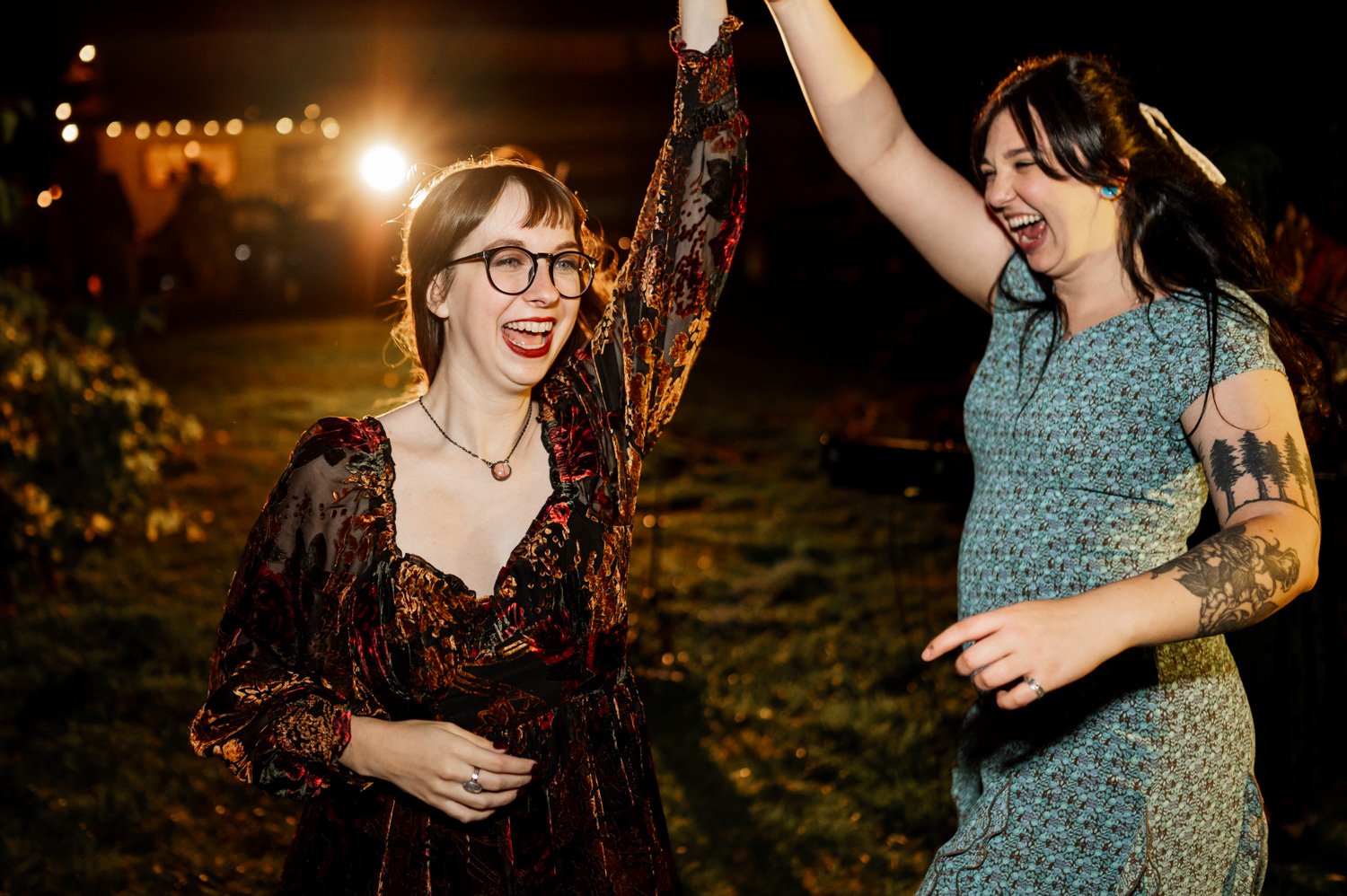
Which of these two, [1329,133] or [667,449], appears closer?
[1329,133]

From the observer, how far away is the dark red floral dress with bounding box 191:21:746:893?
1784 millimetres

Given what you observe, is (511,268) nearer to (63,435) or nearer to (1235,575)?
(1235,575)

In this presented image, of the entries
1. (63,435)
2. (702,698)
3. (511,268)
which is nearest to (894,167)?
(511,268)

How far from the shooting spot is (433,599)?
1.78 metres

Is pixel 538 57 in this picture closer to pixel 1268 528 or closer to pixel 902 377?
pixel 902 377

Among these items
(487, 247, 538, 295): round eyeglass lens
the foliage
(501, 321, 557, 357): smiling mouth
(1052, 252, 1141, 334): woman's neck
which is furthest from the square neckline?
the foliage

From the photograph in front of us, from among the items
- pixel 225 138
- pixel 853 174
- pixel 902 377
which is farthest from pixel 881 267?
pixel 225 138

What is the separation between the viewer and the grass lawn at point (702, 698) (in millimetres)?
3660

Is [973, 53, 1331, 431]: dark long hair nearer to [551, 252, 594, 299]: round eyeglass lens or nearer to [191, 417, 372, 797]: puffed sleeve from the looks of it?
[551, 252, 594, 299]: round eyeglass lens

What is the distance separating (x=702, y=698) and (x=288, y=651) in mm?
3175

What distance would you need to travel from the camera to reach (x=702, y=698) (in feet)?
15.9

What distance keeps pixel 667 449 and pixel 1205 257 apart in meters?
7.44

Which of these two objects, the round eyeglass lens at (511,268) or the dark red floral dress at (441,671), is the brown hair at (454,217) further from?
the dark red floral dress at (441,671)

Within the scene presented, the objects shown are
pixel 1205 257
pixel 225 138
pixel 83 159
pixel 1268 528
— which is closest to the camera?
pixel 1268 528
